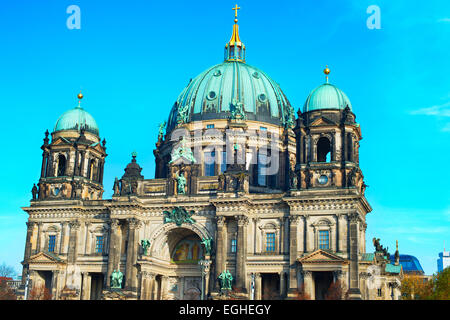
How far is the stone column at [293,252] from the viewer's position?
203 ft

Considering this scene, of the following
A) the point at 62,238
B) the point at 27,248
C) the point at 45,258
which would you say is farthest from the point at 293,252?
the point at 27,248

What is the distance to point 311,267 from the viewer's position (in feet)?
200

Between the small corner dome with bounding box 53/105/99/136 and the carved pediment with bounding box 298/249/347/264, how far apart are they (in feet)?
105

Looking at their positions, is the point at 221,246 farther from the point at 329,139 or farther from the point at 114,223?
the point at 329,139

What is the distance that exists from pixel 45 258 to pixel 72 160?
12.0 m

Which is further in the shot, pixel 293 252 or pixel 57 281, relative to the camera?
pixel 57 281

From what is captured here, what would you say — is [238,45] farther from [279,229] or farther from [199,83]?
[279,229]

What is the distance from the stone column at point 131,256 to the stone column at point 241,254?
1170 centimetres

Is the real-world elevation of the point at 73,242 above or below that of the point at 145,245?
above

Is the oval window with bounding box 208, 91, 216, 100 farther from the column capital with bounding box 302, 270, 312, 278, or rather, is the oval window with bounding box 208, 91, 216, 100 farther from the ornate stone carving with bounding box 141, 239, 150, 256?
the column capital with bounding box 302, 270, 312, 278

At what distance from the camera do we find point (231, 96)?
7994cm

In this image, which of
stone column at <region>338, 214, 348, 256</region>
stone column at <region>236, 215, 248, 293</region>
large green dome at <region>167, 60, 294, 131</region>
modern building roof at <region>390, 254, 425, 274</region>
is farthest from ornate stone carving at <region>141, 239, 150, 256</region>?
modern building roof at <region>390, 254, 425, 274</region>
